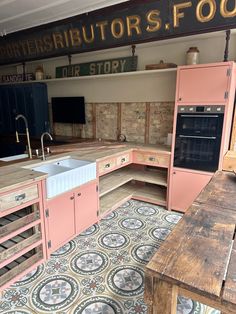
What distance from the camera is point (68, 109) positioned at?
4449 mm

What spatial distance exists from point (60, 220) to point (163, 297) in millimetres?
1553

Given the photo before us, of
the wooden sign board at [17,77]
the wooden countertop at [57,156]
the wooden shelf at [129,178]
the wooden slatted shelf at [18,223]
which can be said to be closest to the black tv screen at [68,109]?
the wooden sign board at [17,77]

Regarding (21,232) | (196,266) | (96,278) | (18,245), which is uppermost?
(196,266)

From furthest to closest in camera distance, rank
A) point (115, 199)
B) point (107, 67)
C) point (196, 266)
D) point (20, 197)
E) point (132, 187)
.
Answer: point (132, 187), point (107, 67), point (115, 199), point (20, 197), point (196, 266)

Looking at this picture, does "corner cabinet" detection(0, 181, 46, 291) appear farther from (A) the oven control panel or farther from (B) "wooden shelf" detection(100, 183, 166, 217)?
(A) the oven control panel

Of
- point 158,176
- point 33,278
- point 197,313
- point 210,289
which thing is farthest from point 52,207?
point 158,176

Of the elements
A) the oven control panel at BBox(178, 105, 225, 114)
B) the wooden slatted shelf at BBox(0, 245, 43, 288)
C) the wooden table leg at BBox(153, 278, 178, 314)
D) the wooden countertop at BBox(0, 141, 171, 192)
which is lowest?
the wooden slatted shelf at BBox(0, 245, 43, 288)

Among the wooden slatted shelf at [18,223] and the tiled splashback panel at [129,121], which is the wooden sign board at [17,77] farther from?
the wooden slatted shelf at [18,223]

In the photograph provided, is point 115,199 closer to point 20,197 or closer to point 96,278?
point 96,278

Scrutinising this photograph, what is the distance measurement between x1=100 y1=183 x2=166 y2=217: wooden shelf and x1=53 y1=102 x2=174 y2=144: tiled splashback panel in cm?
84

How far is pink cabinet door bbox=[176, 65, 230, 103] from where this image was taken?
257 centimetres

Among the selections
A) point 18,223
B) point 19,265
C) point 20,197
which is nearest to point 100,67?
point 20,197

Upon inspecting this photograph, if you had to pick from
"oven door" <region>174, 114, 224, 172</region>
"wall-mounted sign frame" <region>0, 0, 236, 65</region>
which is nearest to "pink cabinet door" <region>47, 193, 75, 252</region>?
"oven door" <region>174, 114, 224, 172</region>

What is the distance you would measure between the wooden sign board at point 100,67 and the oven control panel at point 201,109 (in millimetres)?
1221
